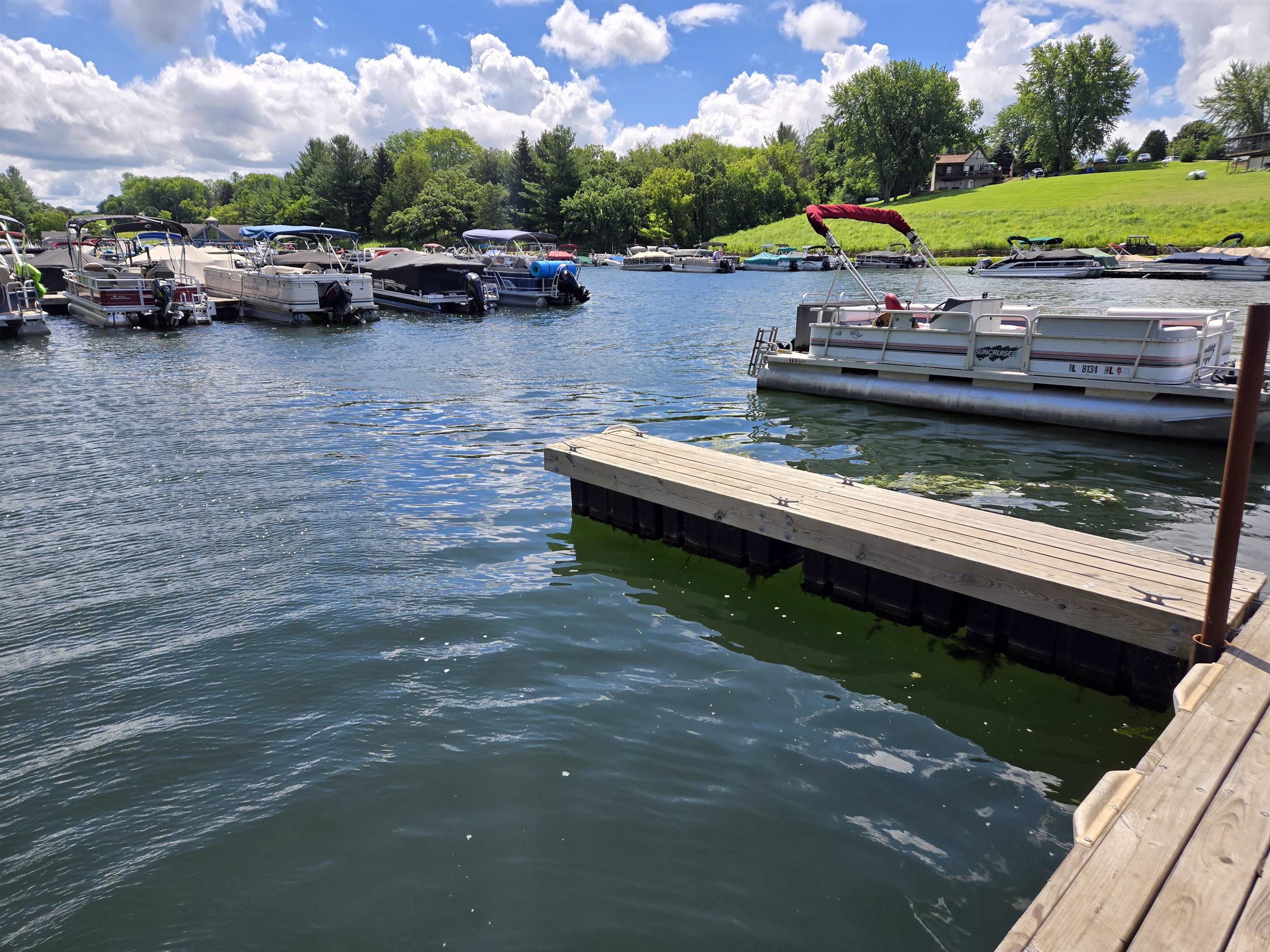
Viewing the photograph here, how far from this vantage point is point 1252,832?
3238 mm

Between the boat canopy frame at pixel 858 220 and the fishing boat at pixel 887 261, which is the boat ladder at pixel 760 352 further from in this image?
the fishing boat at pixel 887 261

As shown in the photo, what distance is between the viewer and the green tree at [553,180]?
109 metres

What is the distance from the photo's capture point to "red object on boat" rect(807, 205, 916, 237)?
56.1ft

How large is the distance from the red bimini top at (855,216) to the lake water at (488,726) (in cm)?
741

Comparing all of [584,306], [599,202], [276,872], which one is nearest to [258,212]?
[599,202]

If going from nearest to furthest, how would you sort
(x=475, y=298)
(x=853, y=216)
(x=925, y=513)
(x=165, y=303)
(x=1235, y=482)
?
(x=1235, y=482) → (x=925, y=513) → (x=853, y=216) → (x=165, y=303) → (x=475, y=298)

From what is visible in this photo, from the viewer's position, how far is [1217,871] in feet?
10.0

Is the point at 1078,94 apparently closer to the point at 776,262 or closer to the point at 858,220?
the point at 776,262

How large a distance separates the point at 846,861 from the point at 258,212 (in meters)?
141

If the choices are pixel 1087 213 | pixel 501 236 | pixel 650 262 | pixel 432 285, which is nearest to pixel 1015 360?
pixel 432 285

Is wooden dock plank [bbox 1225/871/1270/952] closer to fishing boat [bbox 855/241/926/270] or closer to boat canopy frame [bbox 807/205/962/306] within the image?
boat canopy frame [bbox 807/205/962/306]

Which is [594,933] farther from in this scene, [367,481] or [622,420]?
[622,420]

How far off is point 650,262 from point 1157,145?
285 ft

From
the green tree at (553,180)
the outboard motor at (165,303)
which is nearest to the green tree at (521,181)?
the green tree at (553,180)
